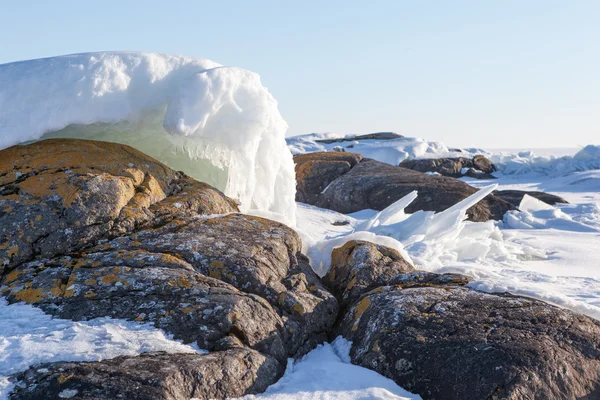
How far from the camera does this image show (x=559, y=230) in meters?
9.08

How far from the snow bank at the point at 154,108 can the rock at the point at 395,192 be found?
5199 mm

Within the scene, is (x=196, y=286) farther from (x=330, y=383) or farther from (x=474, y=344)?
(x=474, y=344)

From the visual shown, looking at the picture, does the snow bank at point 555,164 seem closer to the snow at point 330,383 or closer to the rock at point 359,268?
the rock at point 359,268

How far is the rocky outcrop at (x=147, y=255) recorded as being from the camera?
3205 mm

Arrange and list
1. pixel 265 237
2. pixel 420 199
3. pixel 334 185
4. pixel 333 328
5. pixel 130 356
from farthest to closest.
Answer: pixel 334 185, pixel 420 199, pixel 265 237, pixel 333 328, pixel 130 356

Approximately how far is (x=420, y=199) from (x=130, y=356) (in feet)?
26.5

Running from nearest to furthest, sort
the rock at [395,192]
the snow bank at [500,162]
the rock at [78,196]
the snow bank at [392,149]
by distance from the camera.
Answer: the rock at [78,196]
the rock at [395,192]
the snow bank at [392,149]
the snow bank at [500,162]

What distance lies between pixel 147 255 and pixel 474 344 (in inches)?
82.1

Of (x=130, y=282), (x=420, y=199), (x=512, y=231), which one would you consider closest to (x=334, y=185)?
(x=420, y=199)

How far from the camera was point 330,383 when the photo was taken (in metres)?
3.01

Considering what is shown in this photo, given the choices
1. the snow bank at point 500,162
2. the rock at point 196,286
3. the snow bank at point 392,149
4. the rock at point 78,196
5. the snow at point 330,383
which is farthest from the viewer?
the snow bank at point 500,162

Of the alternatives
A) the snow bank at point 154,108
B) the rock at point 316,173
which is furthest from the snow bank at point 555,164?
the snow bank at point 154,108

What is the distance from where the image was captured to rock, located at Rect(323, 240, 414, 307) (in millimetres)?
4113

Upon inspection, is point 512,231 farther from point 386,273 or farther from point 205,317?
point 205,317
